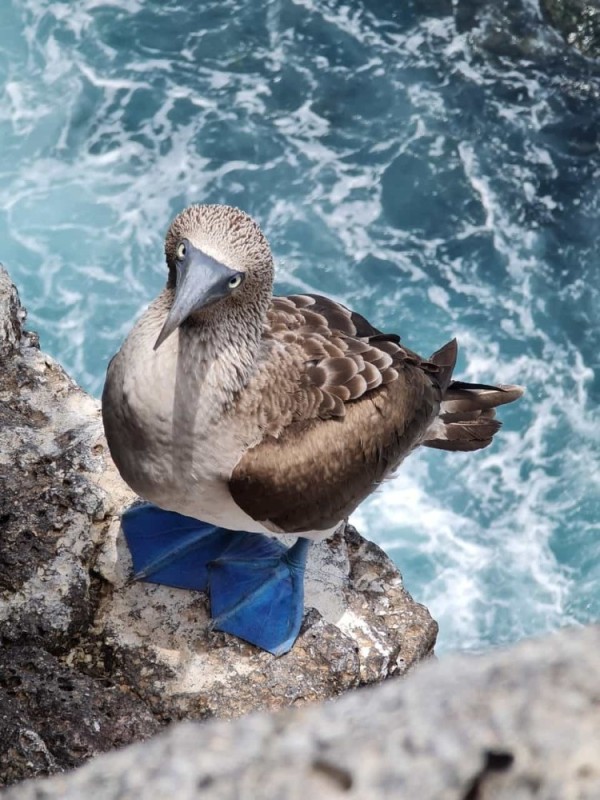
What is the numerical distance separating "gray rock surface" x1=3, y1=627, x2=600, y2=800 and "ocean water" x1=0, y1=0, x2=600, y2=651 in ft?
23.3


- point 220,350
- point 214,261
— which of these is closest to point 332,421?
point 220,350

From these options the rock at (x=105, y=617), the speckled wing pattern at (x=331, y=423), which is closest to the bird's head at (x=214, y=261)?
the speckled wing pattern at (x=331, y=423)

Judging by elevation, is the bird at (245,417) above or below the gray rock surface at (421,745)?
below

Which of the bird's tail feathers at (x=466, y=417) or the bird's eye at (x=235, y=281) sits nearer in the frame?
the bird's eye at (x=235, y=281)

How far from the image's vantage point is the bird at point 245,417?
3.84 meters

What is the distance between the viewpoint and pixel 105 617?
4449 millimetres

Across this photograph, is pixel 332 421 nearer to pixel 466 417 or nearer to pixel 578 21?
pixel 466 417

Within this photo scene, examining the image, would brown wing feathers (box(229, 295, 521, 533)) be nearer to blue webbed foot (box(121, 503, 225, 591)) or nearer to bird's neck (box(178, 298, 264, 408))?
bird's neck (box(178, 298, 264, 408))

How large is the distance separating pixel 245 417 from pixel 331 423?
36 centimetres

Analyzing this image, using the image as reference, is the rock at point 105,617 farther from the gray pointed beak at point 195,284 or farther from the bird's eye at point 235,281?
the bird's eye at point 235,281

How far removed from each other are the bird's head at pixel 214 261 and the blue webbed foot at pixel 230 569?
4.16 feet

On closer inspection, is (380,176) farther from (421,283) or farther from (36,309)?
(36,309)

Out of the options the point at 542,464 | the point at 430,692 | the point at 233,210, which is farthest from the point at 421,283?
the point at 430,692

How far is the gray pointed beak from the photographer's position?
3.44 metres
